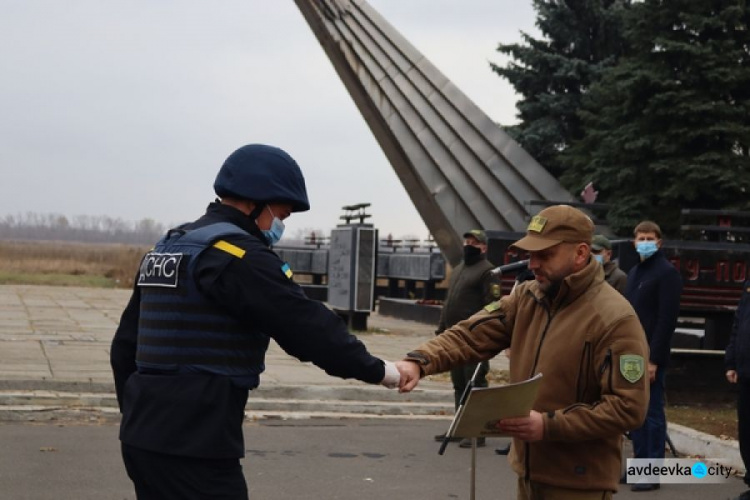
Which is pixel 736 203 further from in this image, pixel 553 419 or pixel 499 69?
pixel 553 419

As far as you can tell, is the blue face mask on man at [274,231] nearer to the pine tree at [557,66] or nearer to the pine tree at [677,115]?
the pine tree at [677,115]

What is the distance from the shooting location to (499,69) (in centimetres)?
2855

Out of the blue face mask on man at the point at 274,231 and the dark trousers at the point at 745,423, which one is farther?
the dark trousers at the point at 745,423


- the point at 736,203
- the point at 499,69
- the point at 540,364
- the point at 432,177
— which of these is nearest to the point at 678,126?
the point at 736,203

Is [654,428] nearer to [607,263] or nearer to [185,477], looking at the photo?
[607,263]

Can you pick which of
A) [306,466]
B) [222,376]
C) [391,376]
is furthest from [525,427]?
[306,466]

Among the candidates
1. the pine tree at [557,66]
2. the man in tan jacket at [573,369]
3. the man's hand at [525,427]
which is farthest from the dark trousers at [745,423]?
the pine tree at [557,66]

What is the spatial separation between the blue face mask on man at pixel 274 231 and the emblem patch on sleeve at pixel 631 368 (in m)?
1.34

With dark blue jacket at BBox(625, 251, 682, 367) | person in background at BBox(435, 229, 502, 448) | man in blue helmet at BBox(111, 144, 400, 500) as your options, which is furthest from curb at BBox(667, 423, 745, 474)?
man in blue helmet at BBox(111, 144, 400, 500)

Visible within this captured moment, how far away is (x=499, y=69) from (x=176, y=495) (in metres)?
25.8

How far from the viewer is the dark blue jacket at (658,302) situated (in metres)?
8.19

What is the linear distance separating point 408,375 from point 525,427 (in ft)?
1.95

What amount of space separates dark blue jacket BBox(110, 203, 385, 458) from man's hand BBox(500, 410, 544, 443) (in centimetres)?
61

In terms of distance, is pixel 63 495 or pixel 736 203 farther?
pixel 736 203
